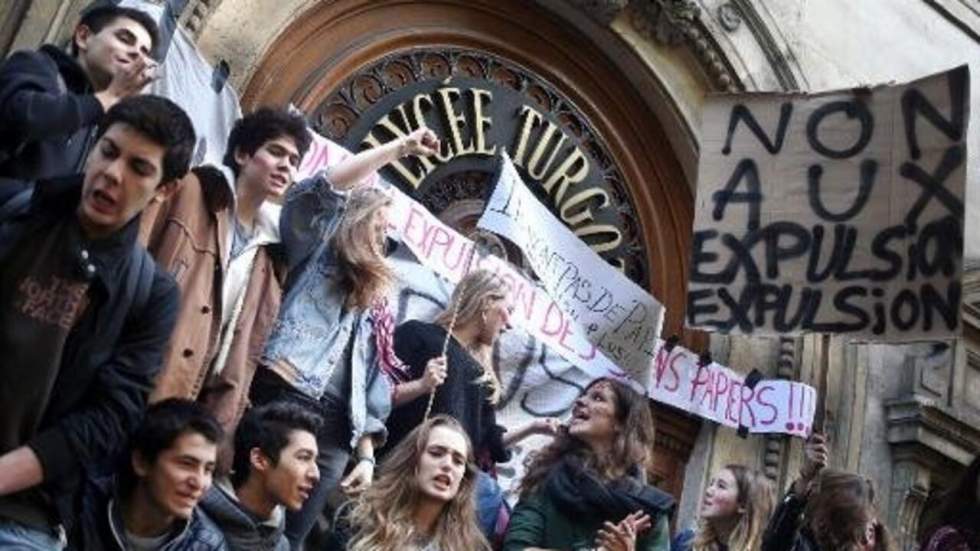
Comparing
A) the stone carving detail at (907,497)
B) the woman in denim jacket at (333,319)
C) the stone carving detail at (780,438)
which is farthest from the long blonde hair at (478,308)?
the stone carving detail at (907,497)

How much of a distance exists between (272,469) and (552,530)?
42.2 inches

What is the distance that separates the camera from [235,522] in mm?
4133

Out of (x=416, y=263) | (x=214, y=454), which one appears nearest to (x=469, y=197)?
(x=416, y=263)

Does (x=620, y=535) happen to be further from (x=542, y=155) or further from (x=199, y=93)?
(x=542, y=155)

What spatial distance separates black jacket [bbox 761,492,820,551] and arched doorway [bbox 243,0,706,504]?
3236 millimetres

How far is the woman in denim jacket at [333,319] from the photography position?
16.2ft

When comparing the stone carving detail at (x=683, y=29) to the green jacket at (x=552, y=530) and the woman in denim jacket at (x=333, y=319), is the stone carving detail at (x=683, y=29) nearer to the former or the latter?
the woman in denim jacket at (x=333, y=319)

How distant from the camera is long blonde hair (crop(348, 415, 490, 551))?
15.2 feet

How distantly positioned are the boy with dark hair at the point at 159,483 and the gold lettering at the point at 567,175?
5024 mm

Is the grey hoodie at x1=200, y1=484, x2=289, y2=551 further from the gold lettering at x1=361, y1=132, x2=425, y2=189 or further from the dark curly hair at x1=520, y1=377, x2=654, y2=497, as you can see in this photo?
the gold lettering at x1=361, y1=132, x2=425, y2=189

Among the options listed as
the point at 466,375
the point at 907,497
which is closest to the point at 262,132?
the point at 466,375

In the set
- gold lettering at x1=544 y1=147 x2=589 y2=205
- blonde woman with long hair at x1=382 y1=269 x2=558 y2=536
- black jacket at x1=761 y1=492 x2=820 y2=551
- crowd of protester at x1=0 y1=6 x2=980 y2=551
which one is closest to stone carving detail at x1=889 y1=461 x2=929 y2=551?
gold lettering at x1=544 y1=147 x2=589 y2=205

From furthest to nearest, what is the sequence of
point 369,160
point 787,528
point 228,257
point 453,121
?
point 453,121 < point 787,528 < point 369,160 < point 228,257

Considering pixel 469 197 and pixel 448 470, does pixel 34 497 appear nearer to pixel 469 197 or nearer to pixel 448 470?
pixel 448 470
